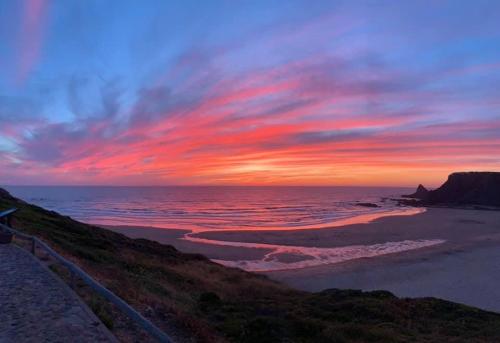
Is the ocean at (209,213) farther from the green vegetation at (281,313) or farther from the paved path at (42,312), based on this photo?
the paved path at (42,312)

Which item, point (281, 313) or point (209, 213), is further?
point (209, 213)

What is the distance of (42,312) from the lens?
7.52 m

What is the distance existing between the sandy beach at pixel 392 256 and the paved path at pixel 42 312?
54.4 ft

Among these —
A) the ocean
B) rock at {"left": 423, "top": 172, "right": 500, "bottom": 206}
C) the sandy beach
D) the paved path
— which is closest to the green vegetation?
the paved path

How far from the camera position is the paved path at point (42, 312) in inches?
251

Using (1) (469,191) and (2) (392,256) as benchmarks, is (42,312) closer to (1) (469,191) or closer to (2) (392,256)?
(2) (392,256)

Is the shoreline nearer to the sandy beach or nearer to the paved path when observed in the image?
the sandy beach

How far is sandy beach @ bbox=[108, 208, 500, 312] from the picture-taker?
23922mm

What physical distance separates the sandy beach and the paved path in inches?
653

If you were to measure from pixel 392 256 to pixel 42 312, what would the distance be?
30.9m

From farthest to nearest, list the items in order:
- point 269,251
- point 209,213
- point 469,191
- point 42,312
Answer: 1. point 469,191
2. point 209,213
3. point 269,251
4. point 42,312

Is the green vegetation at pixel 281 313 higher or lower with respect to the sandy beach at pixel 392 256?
higher

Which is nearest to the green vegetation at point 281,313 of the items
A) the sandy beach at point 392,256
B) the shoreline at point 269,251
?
the sandy beach at point 392,256

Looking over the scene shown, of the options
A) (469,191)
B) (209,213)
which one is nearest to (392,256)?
(209,213)
